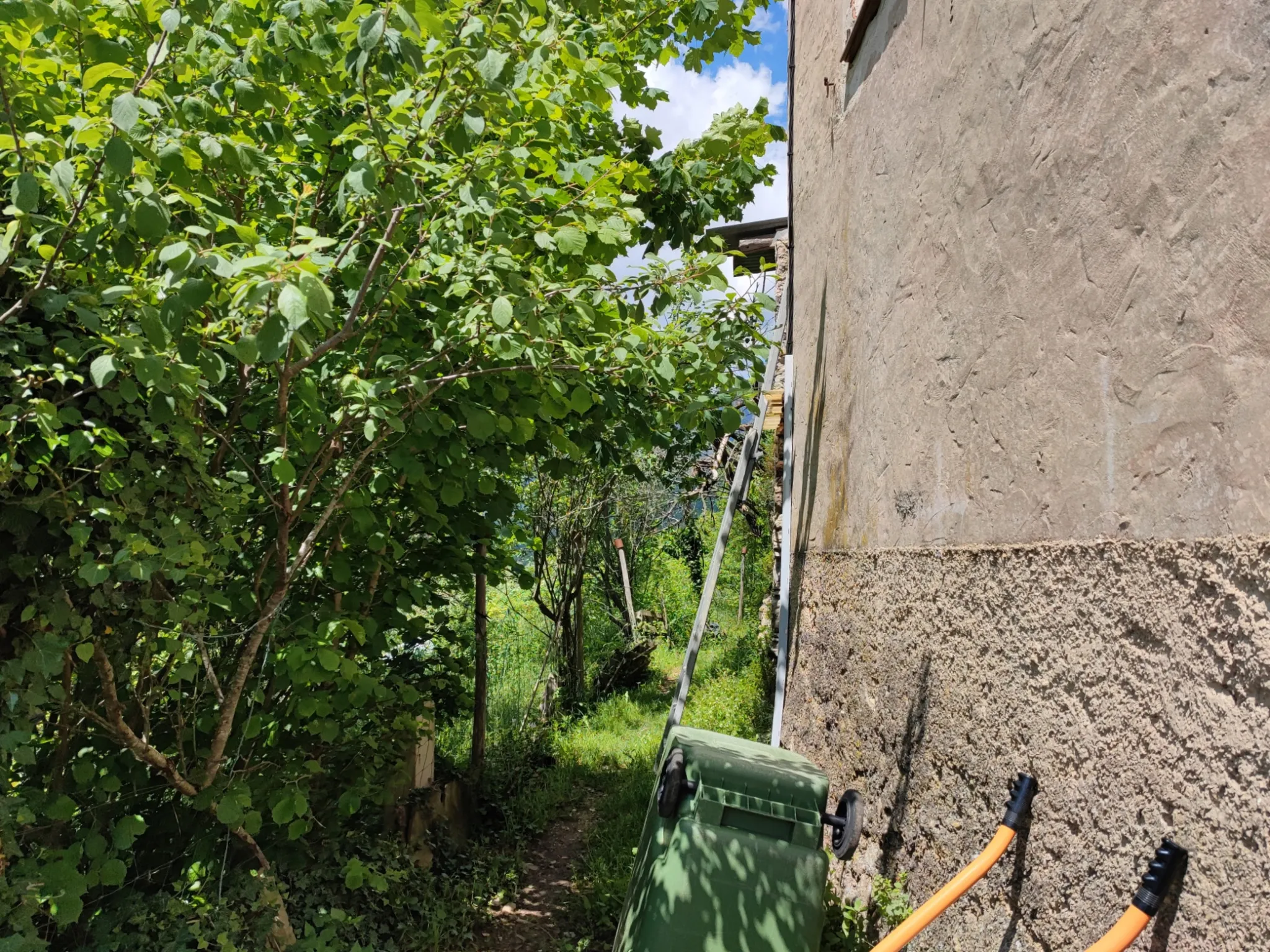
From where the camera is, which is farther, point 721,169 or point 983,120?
point 721,169

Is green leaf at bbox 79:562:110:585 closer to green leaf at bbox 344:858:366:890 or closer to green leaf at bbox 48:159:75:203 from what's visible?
green leaf at bbox 48:159:75:203

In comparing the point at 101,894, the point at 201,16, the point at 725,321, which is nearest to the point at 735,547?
the point at 725,321

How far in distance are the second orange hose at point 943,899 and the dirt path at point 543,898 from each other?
277cm

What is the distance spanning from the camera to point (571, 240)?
7.53 feet

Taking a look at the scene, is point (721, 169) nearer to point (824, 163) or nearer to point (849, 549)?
point (824, 163)

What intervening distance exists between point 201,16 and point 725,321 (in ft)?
6.15

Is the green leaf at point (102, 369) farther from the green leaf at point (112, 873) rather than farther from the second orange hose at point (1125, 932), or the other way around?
the second orange hose at point (1125, 932)

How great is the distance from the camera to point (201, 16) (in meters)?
1.82

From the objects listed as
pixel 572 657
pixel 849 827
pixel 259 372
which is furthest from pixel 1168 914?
pixel 572 657

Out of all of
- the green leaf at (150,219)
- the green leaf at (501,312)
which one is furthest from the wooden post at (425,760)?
the green leaf at (150,219)

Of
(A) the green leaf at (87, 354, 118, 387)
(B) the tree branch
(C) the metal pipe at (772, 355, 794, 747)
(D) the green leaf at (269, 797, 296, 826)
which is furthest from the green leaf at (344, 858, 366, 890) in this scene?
(A) the green leaf at (87, 354, 118, 387)

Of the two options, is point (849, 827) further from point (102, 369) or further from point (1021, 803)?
point (102, 369)

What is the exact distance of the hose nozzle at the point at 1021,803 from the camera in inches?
67.8

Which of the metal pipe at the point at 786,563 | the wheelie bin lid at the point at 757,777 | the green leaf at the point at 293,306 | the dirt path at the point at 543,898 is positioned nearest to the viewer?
the green leaf at the point at 293,306
